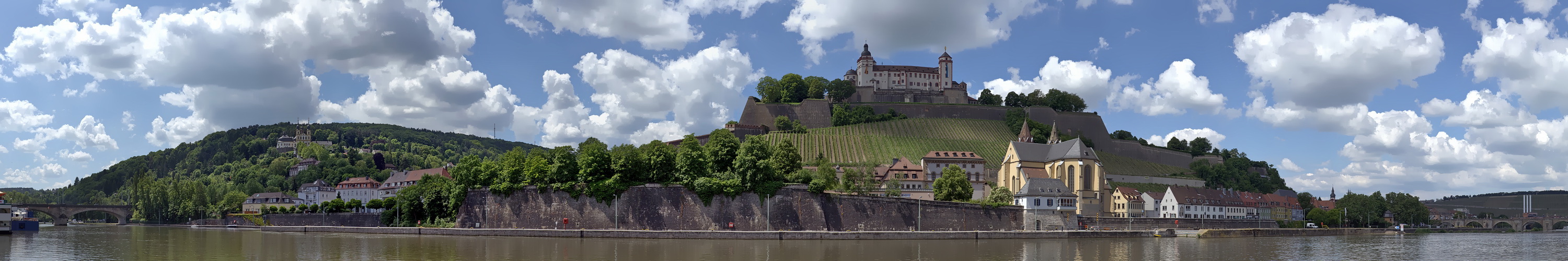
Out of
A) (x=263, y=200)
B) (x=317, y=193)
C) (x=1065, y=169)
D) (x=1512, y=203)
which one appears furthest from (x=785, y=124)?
(x=1512, y=203)

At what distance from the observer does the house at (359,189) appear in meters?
110

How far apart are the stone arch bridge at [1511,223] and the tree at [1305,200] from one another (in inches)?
867

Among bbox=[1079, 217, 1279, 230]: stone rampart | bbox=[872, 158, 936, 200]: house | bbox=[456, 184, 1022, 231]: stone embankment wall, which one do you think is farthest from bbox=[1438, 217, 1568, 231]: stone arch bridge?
bbox=[456, 184, 1022, 231]: stone embankment wall

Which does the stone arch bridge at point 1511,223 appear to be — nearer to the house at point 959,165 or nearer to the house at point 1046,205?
the house at point 959,165

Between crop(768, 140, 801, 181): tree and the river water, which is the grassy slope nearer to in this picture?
crop(768, 140, 801, 181): tree

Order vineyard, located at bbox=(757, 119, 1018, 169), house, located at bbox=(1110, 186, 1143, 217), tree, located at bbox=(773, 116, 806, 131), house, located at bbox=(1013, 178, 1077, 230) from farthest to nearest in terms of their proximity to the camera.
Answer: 1. tree, located at bbox=(773, 116, 806, 131)
2. vineyard, located at bbox=(757, 119, 1018, 169)
3. house, located at bbox=(1110, 186, 1143, 217)
4. house, located at bbox=(1013, 178, 1077, 230)

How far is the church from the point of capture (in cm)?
12525

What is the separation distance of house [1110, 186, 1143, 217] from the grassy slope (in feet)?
41.5

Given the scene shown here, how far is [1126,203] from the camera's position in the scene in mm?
82188

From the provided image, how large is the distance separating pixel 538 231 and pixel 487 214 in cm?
606

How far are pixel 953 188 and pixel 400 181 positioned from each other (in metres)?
63.2

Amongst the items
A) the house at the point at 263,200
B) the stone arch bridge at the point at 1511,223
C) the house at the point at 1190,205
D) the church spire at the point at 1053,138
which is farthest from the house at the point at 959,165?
the stone arch bridge at the point at 1511,223

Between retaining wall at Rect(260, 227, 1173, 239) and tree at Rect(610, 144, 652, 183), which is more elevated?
tree at Rect(610, 144, 652, 183)

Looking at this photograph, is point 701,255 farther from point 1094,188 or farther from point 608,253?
point 1094,188
